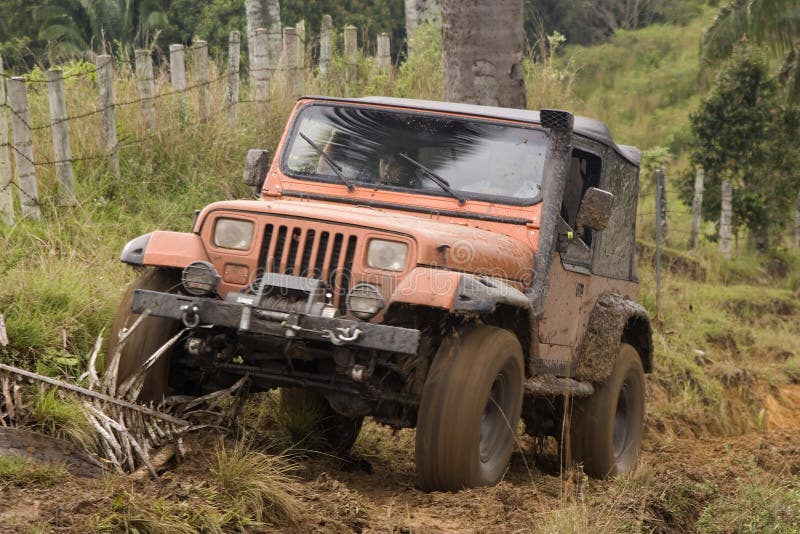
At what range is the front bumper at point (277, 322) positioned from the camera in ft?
17.3

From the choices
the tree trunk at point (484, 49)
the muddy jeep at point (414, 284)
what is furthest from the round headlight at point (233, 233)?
the tree trunk at point (484, 49)

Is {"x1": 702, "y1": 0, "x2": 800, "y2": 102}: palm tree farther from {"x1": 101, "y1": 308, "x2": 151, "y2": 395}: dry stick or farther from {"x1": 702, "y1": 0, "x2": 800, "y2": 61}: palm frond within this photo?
{"x1": 101, "y1": 308, "x2": 151, "y2": 395}: dry stick

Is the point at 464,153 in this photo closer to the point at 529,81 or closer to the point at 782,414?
the point at 782,414

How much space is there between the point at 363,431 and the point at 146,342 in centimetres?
216

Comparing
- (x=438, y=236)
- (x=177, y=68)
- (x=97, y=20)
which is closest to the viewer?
(x=438, y=236)

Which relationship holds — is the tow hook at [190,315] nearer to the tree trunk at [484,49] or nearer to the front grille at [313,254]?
the front grille at [313,254]

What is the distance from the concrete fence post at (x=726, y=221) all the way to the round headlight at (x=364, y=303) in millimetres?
13903

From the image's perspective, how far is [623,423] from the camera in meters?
8.19

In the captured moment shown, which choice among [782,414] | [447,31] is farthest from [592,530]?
[782,414]

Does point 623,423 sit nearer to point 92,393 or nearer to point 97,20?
point 92,393

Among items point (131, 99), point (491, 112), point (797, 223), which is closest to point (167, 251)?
point (491, 112)

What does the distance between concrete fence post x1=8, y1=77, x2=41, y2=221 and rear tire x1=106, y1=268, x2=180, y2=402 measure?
3519mm

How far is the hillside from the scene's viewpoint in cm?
483

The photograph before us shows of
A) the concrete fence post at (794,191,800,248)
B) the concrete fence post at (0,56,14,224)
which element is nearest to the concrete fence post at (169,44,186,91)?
the concrete fence post at (0,56,14,224)
